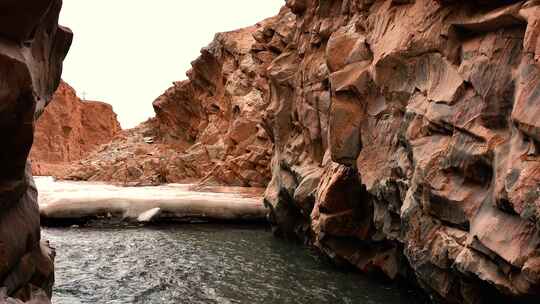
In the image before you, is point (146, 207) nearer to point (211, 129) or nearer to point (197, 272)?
point (197, 272)

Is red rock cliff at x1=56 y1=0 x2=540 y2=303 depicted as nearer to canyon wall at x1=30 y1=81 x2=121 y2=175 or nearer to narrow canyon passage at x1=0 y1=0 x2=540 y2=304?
narrow canyon passage at x1=0 y1=0 x2=540 y2=304

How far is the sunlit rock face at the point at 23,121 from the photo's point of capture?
9.55 m

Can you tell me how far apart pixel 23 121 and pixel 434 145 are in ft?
36.1

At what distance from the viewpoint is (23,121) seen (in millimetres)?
10164

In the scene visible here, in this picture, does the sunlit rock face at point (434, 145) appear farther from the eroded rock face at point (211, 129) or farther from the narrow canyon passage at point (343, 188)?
the eroded rock face at point (211, 129)

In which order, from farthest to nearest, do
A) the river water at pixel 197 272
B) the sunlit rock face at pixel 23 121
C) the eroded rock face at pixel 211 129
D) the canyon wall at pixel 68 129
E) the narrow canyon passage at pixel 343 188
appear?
the canyon wall at pixel 68 129 < the eroded rock face at pixel 211 129 < the river water at pixel 197 272 < the narrow canyon passage at pixel 343 188 < the sunlit rock face at pixel 23 121

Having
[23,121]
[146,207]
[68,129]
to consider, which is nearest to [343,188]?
[23,121]

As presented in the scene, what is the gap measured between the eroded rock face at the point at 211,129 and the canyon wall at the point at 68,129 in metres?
47.3

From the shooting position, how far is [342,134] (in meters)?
21.0

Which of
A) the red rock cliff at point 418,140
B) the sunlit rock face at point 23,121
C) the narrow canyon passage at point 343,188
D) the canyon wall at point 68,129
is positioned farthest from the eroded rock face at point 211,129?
the canyon wall at point 68,129

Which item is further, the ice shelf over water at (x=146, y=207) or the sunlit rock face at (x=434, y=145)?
the ice shelf over water at (x=146, y=207)

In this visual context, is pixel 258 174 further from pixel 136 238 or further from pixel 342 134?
pixel 342 134

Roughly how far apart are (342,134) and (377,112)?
2120mm

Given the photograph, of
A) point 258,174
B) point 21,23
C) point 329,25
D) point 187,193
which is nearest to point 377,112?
point 329,25
